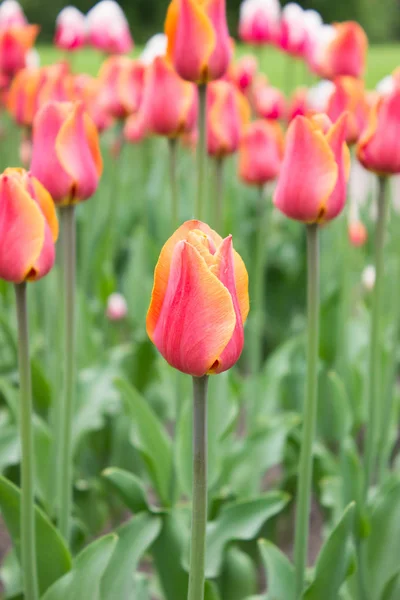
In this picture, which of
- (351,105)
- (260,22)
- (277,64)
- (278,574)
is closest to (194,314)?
(278,574)

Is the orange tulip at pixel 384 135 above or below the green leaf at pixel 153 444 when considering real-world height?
above

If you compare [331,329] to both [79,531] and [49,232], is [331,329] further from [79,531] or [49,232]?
[49,232]

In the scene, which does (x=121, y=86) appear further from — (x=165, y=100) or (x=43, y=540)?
(x=43, y=540)

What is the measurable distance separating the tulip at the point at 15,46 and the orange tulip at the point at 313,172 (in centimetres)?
120

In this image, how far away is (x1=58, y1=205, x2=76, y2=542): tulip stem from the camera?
1.16 meters

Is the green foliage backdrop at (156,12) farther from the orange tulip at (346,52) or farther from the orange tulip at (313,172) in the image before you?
the orange tulip at (313,172)

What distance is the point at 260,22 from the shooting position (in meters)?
2.42

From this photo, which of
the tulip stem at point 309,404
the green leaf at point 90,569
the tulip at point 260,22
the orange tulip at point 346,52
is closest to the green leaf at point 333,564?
the tulip stem at point 309,404

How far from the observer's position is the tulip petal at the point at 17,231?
88 centimetres

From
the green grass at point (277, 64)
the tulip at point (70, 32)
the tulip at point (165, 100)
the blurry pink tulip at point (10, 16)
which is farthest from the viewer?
the green grass at point (277, 64)

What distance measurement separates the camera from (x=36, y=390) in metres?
1.71

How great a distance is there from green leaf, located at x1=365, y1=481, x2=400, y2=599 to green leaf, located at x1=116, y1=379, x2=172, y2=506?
1.19ft

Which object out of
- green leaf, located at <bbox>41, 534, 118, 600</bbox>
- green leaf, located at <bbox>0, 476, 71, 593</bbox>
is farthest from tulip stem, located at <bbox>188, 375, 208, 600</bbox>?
green leaf, located at <bbox>0, 476, 71, 593</bbox>

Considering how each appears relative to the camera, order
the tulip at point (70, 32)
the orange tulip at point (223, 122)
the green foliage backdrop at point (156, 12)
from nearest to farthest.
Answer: the orange tulip at point (223, 122), the tulip at point (70, 32), the green foliage backdrop at point (156, 12)
